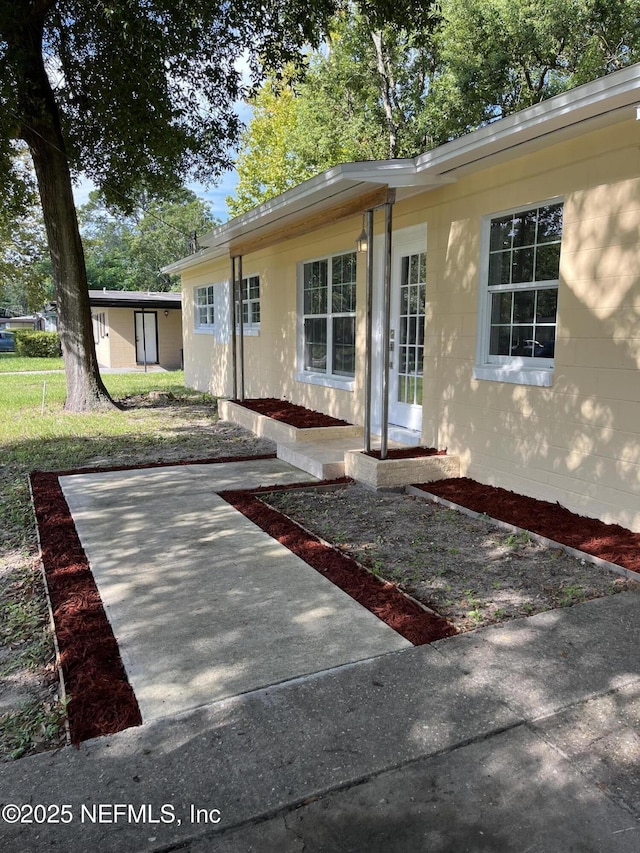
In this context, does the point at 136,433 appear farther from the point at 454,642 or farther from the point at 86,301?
the point at 454,642

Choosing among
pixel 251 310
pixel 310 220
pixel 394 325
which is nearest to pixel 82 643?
pixel 394 325

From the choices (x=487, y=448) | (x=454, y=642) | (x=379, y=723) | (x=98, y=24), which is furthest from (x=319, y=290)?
(x=379, y=723)

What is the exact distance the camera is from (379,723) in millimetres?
2412

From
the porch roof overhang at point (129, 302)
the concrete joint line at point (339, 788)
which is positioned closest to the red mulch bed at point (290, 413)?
the concrete joint line at point (339, 788)

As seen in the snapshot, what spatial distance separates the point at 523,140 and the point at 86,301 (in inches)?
339

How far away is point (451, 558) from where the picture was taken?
167 inches

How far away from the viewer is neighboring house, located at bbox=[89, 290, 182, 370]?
2366 cm

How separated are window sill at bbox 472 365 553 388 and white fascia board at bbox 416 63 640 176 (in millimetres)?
1854

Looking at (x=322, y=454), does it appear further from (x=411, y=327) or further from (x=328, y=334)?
(x=328, y=334)

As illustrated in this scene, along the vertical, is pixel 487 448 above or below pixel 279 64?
below

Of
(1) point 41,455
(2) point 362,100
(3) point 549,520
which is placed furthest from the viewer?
(2) point 362,100

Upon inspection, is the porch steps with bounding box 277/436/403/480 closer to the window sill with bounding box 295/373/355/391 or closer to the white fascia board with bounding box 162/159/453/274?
the window sill with bounding box 295/373/355/391

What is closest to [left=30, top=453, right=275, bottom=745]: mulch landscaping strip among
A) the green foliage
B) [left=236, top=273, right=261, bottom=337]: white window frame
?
[left=236, top=273, right=261, bottom=337]: white window frame

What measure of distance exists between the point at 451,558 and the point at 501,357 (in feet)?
7.81
